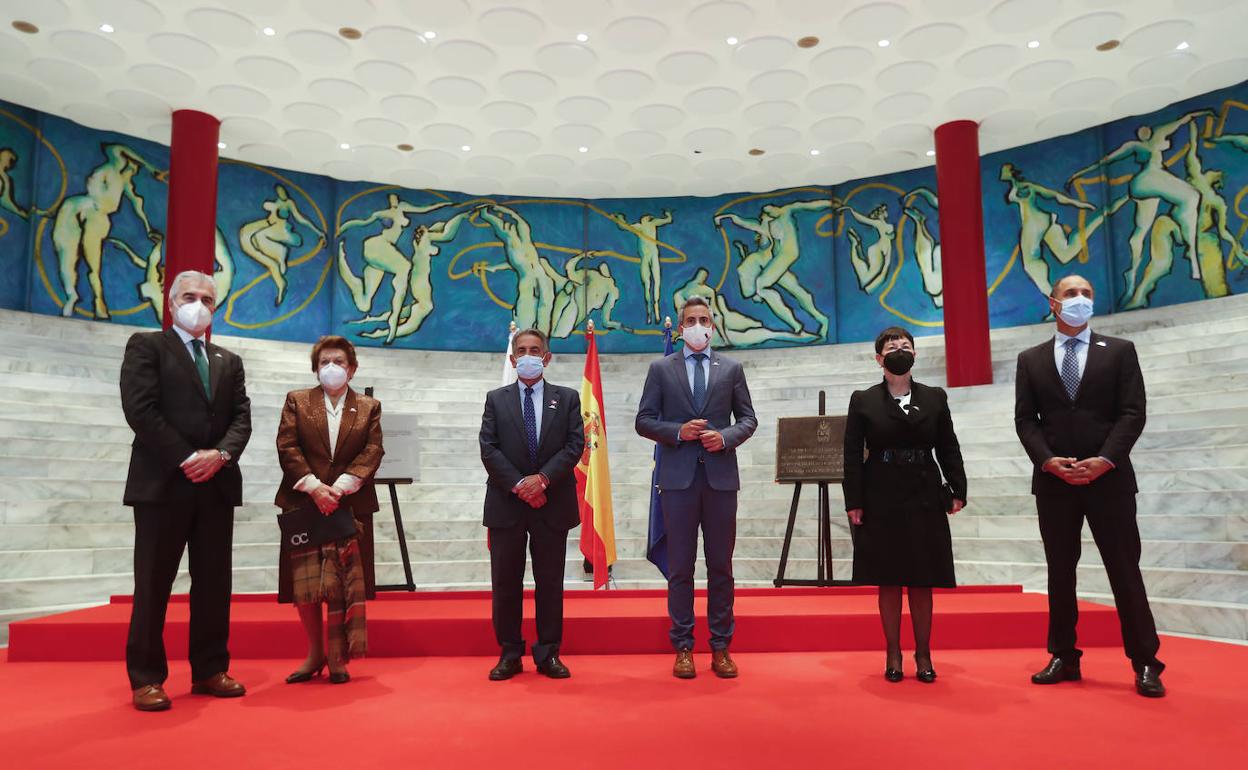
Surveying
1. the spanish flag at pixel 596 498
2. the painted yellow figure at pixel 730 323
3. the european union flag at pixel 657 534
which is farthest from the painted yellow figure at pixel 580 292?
the european union flag at pixel 657 534

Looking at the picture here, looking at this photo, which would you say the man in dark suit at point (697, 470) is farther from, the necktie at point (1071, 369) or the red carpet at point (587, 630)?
the necktie at point (1071, 369)

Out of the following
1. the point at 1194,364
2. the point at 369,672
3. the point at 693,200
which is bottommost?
the point at 369,672

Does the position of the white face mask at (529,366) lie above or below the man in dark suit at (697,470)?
above

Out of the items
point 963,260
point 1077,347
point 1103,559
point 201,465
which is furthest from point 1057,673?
point 963,260

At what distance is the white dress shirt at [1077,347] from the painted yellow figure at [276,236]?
1151 centimetres

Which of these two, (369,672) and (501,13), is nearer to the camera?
(369,672)

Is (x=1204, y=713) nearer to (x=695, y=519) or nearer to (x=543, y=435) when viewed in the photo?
(x=695, y=519)

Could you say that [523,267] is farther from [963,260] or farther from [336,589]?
[336,589]

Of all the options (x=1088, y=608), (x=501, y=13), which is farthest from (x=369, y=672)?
(x=501, y=13)

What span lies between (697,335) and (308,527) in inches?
83.2

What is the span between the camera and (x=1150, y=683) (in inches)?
139

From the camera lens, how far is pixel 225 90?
10383 millimetres

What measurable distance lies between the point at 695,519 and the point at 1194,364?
7057 millimetres

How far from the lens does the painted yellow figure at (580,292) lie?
14.1m
